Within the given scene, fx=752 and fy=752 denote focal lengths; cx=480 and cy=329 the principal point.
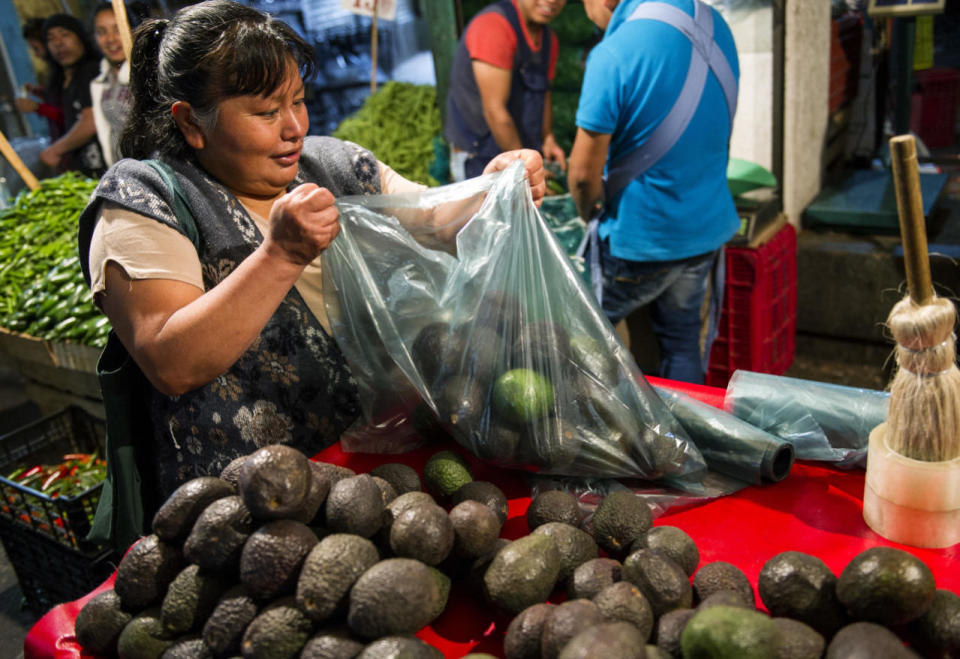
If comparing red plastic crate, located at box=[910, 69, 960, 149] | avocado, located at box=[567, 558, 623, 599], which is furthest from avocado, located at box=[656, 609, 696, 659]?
red plastic crate, located at box=[910, 69, 960, 149]

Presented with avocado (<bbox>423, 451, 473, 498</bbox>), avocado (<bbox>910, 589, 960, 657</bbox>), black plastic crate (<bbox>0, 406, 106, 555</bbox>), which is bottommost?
black plastic crate (<bbox>0, 406, 106, 555</bbox>)

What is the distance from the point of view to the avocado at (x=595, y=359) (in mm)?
1482

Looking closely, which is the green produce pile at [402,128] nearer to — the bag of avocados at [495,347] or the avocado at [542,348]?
the bag of avocados at [495,347]

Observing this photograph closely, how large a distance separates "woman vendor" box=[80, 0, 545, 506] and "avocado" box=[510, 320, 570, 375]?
0.41 meters

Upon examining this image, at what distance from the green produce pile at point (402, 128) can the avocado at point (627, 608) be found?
174 inches

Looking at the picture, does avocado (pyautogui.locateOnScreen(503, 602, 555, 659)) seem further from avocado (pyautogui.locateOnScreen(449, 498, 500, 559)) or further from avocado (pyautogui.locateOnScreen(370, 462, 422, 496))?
avocado (pyautogui.locateOnScreen(370, 462, 422, 496))

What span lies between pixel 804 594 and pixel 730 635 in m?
0.22

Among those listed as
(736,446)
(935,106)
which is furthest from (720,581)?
(935,106)

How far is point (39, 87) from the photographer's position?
6.01m

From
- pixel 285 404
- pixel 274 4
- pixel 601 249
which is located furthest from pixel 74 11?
pixel 285 404

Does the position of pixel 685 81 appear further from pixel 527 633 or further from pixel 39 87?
pixel 39 87

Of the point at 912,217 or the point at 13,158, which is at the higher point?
the point at 13,158

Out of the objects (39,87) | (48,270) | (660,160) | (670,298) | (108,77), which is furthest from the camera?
(39,87)

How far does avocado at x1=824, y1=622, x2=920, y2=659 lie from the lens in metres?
0.93
